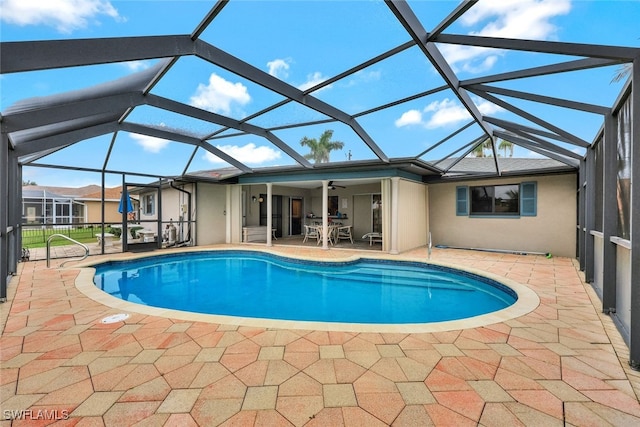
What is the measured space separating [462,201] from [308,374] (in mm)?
9185

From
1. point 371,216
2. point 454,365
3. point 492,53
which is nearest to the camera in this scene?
point 454,365

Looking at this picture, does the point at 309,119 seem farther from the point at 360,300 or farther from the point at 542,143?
the point at 542,143

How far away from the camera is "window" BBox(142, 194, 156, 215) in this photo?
46.1 feet

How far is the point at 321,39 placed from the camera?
13.8ft

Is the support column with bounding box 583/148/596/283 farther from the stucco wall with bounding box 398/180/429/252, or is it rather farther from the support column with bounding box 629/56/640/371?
the stucco wall with bounding box 398/180/429/252

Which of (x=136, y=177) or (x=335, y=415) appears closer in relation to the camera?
(x=335, y=415)

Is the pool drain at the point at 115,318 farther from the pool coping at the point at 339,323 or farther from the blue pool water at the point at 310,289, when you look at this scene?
the blue pool water at the point at 310,289

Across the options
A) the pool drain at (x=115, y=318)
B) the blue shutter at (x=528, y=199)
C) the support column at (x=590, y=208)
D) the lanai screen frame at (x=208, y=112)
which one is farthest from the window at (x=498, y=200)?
the pool drain at (x=115, y=318)

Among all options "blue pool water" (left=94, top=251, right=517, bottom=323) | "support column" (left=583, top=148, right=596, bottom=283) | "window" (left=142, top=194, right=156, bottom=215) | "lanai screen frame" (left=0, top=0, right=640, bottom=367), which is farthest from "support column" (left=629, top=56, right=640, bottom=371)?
"window" (left=142, top=194, right=156, bottom=215)

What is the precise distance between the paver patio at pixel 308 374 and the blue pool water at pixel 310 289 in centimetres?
147

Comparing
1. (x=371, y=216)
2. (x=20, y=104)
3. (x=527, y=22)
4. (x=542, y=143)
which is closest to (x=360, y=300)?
(x=527, y=22)

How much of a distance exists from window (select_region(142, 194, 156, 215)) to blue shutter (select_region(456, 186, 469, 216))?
13.5m

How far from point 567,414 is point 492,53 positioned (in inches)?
168

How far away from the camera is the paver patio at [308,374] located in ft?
5.82
